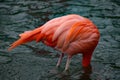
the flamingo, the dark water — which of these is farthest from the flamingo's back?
the dark water

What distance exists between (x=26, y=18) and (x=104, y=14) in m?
1.65

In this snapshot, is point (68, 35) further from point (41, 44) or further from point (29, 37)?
point (41, 44)

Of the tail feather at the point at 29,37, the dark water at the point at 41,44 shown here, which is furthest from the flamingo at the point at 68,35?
the dark water at the point at 41,44

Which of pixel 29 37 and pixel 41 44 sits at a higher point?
pixel 29 37

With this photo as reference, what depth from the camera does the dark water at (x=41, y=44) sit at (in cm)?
481

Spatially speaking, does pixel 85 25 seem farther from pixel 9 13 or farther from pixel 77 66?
pixel 9 13

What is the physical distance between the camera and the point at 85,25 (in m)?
4.53

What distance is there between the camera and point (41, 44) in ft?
18.9

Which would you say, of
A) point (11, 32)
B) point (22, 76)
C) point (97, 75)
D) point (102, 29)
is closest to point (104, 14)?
point (102, 29)

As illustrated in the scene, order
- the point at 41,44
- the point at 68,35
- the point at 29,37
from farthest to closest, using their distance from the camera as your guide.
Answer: the point at 41,44 → the point at 29,37 → the point at 68,35

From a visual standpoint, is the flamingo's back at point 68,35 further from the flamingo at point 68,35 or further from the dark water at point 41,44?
the dark water at point 41,44

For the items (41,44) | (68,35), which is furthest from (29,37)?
(41,44)

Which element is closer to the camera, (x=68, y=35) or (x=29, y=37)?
(x=68, y=35)

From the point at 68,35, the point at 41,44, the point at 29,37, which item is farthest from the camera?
the point at 41,44
